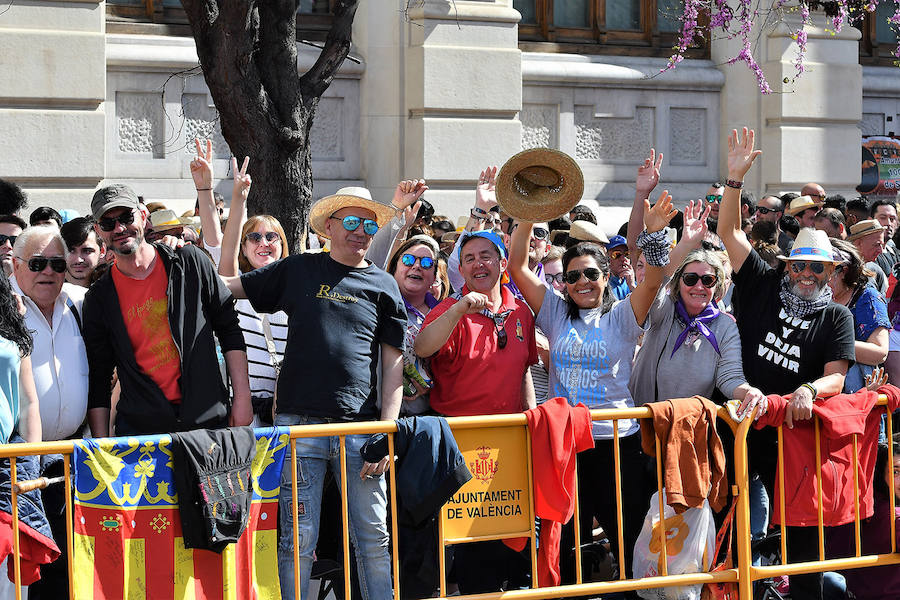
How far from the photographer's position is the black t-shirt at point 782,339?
20.2ft

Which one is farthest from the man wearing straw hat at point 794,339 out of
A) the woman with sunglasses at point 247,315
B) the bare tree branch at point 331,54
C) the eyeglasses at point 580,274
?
the bare tree branch at point 331,54

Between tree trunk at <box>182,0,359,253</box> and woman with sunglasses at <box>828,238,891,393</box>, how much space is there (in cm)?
376

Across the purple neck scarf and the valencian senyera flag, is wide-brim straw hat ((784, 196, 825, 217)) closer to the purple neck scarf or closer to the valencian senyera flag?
the purple neck scarf

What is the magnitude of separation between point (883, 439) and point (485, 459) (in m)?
2.50

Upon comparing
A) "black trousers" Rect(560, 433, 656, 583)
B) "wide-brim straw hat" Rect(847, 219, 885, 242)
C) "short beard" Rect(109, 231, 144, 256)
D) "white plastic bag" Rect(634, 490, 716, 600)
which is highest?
"wide-brim straw hat" Rect(847, 219, 885, 242)

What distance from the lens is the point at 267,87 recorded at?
874 centimetres

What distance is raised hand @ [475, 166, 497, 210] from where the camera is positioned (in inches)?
276

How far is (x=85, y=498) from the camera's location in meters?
4.88

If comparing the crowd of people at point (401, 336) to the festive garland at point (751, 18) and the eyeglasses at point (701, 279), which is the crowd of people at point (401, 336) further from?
the festive garland at point (751, 18)

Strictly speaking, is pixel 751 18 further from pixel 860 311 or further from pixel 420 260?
pixel 420 260

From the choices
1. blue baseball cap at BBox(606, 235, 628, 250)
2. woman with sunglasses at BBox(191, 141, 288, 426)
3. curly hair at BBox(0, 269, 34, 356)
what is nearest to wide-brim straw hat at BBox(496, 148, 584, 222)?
woman with sunglasses at BBox(191, 141, 288, 426)

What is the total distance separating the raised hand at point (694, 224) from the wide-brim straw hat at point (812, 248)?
47 cm

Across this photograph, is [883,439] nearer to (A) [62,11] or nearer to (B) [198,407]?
(B) [198,407]

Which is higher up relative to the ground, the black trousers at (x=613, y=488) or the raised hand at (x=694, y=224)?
the raised hand at (x=694, y=224)
